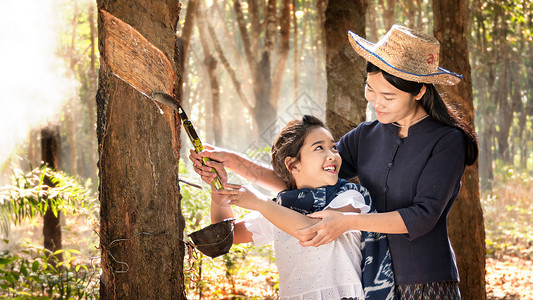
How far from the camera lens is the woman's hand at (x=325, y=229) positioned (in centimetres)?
258

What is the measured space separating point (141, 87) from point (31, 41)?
40.3 feet

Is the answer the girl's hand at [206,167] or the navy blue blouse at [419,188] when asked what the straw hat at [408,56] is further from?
the girl's hand at [206,167]

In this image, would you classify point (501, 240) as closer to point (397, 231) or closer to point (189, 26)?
point (189, 26)

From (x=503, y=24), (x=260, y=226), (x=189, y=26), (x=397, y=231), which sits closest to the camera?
(x=397, y=231)

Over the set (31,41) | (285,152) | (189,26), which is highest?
(31,41)

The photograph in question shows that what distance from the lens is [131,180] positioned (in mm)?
2484

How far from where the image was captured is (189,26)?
9.98 m

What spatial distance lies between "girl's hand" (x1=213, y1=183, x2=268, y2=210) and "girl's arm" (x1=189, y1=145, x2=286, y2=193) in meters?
0.13

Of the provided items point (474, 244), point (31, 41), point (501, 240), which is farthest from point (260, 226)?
point (31, 41)

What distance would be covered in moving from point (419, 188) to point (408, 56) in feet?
2.14

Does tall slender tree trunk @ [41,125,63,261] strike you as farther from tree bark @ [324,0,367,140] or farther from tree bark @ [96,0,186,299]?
tree bark @ [96,0,186,299]

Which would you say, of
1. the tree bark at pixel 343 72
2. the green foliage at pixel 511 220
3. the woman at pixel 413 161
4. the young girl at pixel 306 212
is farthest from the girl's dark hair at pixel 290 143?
the green foliage at pixel 511 220

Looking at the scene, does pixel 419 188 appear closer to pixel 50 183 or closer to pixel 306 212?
pixel 306 212

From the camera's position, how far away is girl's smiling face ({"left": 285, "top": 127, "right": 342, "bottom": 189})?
9.57 ft
